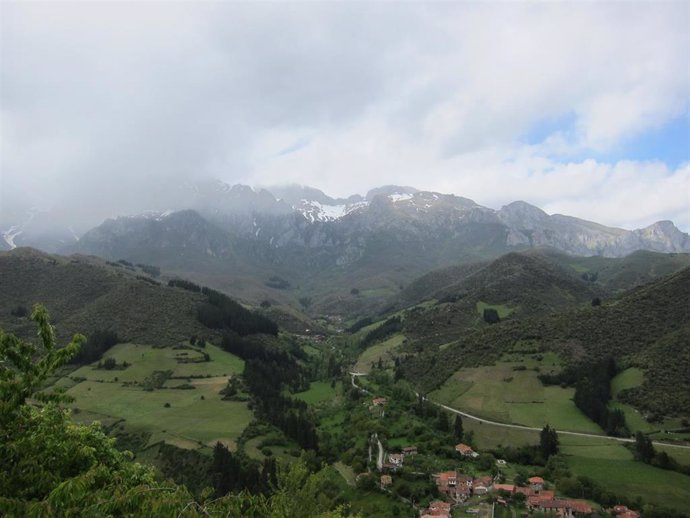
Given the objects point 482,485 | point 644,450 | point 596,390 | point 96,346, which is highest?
point 96,346

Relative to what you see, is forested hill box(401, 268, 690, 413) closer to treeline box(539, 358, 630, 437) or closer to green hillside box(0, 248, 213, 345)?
treeline box(539, 358, 630, 437)

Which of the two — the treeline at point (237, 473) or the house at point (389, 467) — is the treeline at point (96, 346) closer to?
the treeline at point (237, 473)

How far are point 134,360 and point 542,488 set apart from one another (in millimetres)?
90806

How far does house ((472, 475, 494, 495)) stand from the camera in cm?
5824

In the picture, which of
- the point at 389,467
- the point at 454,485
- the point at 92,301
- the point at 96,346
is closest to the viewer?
the point at 454,485

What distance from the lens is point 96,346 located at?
4562 inches

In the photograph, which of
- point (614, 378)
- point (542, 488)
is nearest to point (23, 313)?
point (542, 488)

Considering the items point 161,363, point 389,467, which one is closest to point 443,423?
point 389,467

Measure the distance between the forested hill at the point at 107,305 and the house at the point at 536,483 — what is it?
93.0m

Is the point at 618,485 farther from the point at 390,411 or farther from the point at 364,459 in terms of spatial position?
the point at 390,411

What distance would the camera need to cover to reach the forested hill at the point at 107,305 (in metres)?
128

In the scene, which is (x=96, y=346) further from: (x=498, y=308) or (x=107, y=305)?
(x=498, y=308)

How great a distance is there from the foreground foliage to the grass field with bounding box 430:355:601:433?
77.5 metres

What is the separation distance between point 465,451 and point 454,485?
38.1ft
